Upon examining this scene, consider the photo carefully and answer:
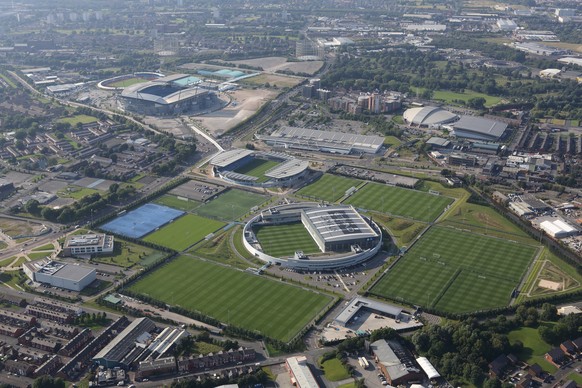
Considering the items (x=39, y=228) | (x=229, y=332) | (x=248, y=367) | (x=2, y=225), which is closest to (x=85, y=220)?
(x=39, y=228)

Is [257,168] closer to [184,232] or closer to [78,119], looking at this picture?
[184,232]

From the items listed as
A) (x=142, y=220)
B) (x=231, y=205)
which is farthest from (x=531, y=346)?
(x=142, y=220)

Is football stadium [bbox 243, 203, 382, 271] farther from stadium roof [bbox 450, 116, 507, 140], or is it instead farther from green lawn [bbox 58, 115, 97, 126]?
green lawn [bbox 58, 115, 97, 126]

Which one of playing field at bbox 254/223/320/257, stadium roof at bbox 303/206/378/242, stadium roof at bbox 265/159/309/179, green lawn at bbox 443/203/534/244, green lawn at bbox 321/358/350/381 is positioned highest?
stadium roof at bbox 303/206/378/242

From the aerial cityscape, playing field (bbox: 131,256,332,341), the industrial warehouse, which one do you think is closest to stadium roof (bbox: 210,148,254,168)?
the aerial cityscape

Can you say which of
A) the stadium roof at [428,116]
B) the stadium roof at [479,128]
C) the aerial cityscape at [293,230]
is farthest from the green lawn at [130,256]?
the stadium roof at [428,116]

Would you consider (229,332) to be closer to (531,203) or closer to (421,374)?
(421,374)

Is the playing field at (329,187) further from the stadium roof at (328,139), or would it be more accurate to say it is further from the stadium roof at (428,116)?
the stadium roof at (428,116)
